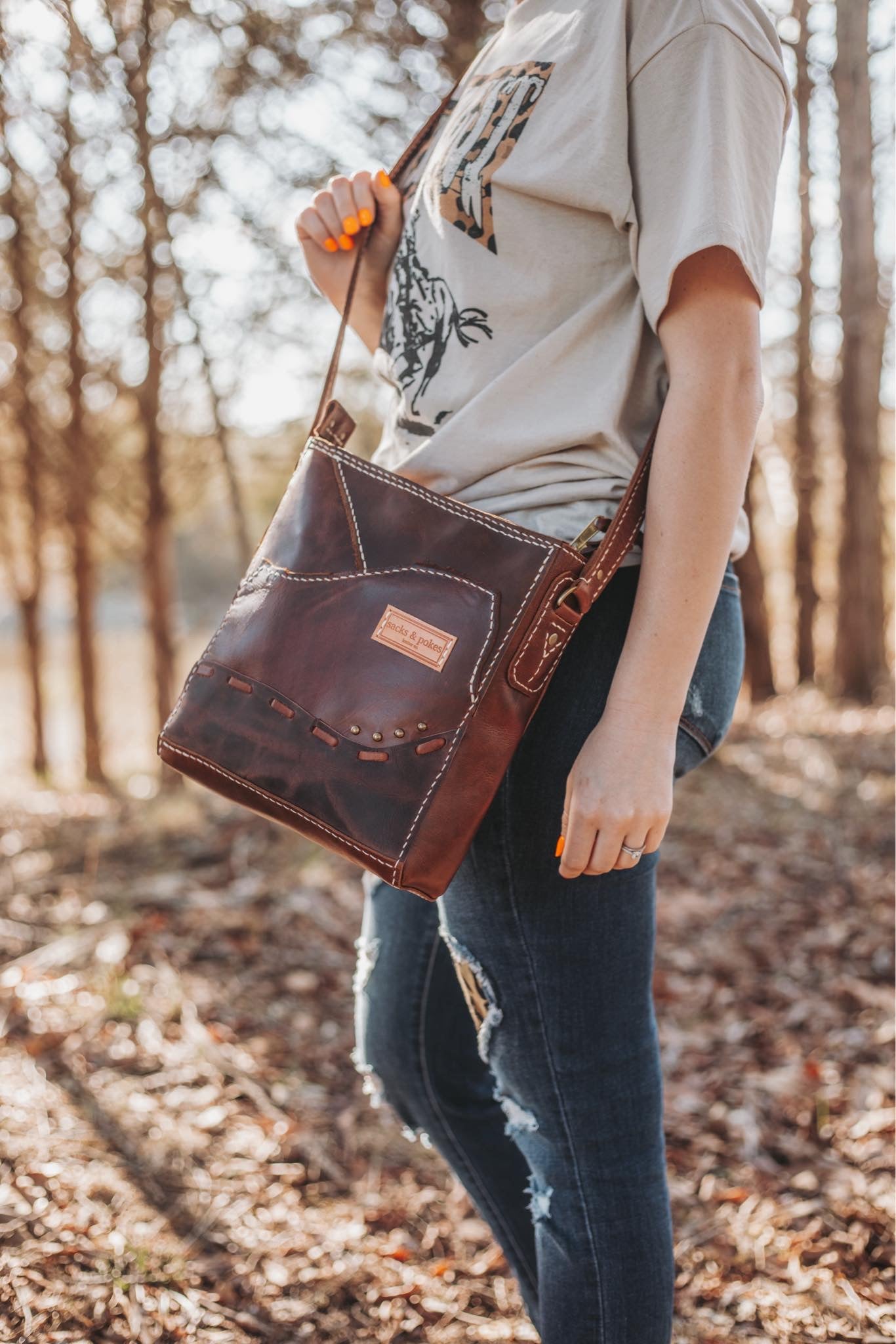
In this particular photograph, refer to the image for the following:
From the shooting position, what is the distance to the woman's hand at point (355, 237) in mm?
1381

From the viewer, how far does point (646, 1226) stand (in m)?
1.10

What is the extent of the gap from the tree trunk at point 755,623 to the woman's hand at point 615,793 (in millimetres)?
4875

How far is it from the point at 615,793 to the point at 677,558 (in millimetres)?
251

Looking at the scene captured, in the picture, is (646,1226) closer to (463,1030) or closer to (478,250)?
(463,1030)

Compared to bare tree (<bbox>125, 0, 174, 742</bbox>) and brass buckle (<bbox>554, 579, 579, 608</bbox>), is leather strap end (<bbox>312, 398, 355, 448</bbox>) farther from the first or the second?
bare tree (<bbox>125, 0, 174, 742</bbox>)

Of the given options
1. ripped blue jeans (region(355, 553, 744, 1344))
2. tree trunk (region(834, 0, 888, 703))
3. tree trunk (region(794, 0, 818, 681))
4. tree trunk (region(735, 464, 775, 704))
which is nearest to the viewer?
ripped blue jeans (region(355, 553, 744, 1344))

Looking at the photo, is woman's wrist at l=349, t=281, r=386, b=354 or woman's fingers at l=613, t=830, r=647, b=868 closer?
woman's fingers at l=613, t=830, r=647, b=868

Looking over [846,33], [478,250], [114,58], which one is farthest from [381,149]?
[478,250]

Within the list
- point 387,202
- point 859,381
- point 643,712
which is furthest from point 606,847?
point 859,381

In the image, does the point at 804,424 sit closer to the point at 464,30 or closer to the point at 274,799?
the point at 464,30

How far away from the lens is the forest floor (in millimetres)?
1680

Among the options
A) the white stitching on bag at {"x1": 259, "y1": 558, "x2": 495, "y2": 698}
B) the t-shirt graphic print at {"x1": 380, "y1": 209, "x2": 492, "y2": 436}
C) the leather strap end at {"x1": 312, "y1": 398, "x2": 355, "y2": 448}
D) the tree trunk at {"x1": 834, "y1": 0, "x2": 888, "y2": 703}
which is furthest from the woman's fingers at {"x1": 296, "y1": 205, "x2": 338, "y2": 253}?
the tree trunk at {"x1": 834, "y1": 0, "x2": 888, "y2": 703}

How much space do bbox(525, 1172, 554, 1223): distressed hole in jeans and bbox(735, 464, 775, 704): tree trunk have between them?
4.86 metres

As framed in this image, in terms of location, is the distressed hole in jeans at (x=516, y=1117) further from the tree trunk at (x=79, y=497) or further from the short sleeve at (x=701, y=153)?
the tree trunk at (x=79, y=497)
